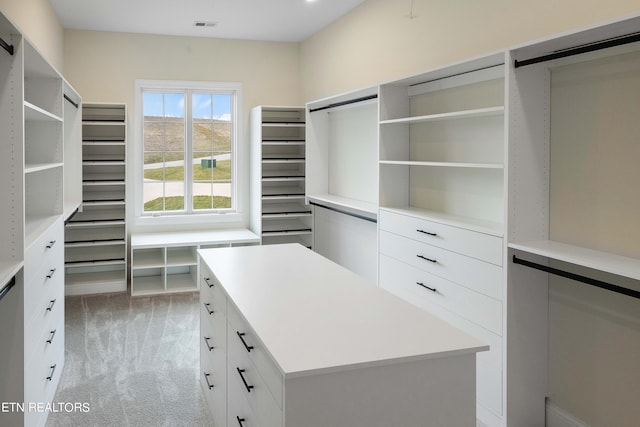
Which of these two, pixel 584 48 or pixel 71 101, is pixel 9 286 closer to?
pixel 584 48

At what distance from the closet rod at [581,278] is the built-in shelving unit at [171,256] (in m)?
3.90

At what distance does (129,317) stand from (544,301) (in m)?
3.67

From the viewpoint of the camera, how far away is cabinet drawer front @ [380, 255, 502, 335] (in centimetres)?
294

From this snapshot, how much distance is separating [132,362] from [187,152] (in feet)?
10.7

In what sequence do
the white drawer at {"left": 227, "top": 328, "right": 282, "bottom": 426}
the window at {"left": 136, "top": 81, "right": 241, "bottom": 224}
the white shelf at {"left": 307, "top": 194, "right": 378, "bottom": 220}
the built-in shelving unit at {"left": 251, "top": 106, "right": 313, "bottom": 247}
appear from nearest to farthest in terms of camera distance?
the white drawer at {"left": 227, "top": 328, "right": 282, "bottom": 426} → the white shelf at {"left": 307, "top": 194, "right": 378, "bottom": 220} → the built-in shelving unit at {"left": 251, "top": 106, "right": 313, "bottom": 247} → the window at {"left": 136, "top": 81, "right": 241, "bottom": 224}

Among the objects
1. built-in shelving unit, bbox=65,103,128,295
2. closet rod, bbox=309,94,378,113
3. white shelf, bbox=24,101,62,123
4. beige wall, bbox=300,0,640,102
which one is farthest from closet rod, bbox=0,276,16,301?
built-in shelving unit, bbox=65,103,128,295

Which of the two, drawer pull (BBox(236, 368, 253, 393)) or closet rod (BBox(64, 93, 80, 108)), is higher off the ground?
closet rod (BBox(64, 93, 80, 108))

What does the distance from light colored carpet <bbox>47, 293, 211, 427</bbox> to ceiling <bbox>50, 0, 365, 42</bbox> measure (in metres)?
2.84

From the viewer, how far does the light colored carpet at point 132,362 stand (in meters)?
3.17

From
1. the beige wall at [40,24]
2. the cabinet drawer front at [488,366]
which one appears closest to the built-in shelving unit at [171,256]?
the beige wall at [40,24]

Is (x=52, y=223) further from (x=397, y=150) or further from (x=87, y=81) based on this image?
(x=87, y=81)

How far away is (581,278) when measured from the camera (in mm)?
2432

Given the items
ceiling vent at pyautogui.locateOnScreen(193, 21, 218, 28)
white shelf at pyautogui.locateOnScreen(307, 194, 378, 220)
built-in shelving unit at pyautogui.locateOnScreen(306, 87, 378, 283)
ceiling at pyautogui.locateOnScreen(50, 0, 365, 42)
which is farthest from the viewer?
ceiling vent at pyautogui.locateOnScreen(193, 21, 218, 28)

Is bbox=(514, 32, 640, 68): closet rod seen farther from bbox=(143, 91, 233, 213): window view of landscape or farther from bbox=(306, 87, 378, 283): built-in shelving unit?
bbox=(143, 91, 233, 213): window view of landscape
